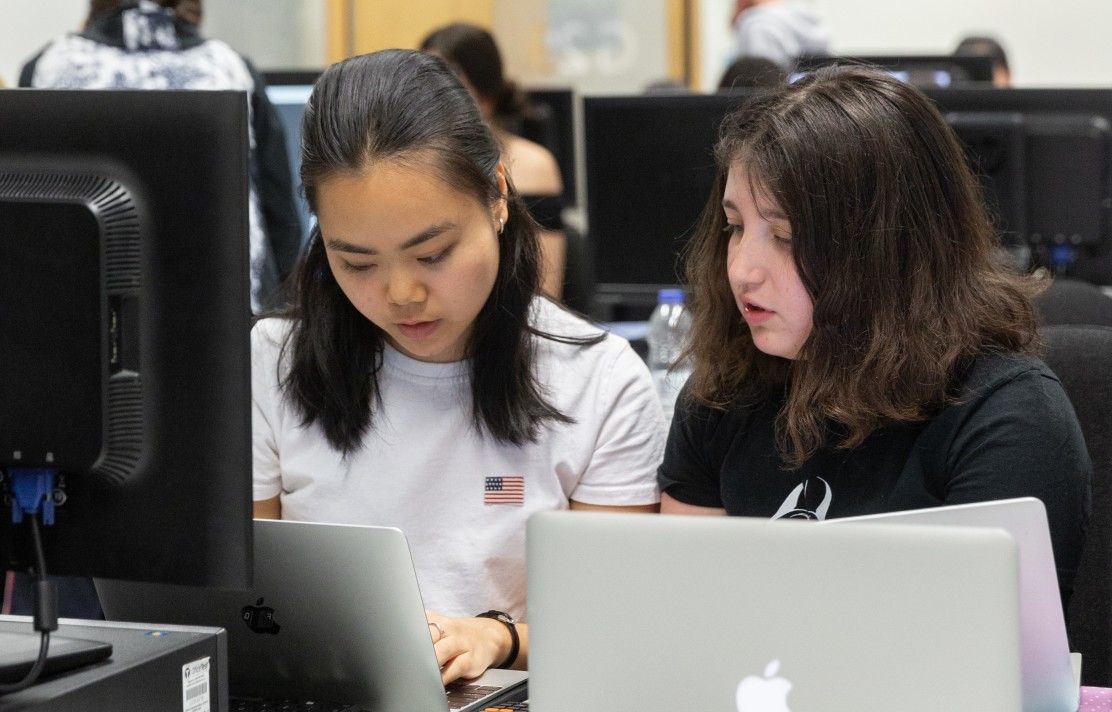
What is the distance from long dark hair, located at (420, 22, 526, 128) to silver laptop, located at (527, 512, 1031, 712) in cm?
266

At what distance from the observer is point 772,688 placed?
2.83 ft

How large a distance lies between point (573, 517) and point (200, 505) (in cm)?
26

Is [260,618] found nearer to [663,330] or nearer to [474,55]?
[663,330]

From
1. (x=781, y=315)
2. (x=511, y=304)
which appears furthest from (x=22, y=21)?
(x=781, y=315)

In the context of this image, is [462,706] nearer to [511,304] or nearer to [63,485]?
[63,485]

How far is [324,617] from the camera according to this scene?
1.14 metres

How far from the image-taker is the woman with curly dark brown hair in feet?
4.18

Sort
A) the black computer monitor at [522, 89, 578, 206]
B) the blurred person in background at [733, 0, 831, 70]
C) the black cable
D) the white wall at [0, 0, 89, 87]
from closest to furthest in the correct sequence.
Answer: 1. the black cable
2. the black computer monitor at [522, 89, 578, 206]
3. the white wall at [0, 0, 89, 87]
4. the blurred person in background at [733, 0, 831, 70]

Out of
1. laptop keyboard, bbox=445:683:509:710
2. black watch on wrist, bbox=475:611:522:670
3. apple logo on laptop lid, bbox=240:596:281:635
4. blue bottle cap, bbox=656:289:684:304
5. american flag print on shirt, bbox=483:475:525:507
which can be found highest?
blue bottle cap, bbox=656:289:684:304

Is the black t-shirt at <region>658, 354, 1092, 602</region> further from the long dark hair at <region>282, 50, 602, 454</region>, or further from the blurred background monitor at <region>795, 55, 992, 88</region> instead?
the blurred background monitor at <region>795, 55, 992, 88</region>

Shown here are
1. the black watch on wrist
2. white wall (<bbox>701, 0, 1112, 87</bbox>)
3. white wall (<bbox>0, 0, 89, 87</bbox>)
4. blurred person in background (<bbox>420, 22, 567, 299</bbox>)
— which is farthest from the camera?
white wall (<bbox>701, 0, 1112, 87</bbox>)

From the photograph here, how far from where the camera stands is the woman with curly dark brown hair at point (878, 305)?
127 centimetres

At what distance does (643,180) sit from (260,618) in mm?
1643

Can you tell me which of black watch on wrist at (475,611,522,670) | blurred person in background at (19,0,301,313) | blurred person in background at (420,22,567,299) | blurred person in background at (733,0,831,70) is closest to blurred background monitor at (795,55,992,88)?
blurred person in background at (420,22,567,299)
